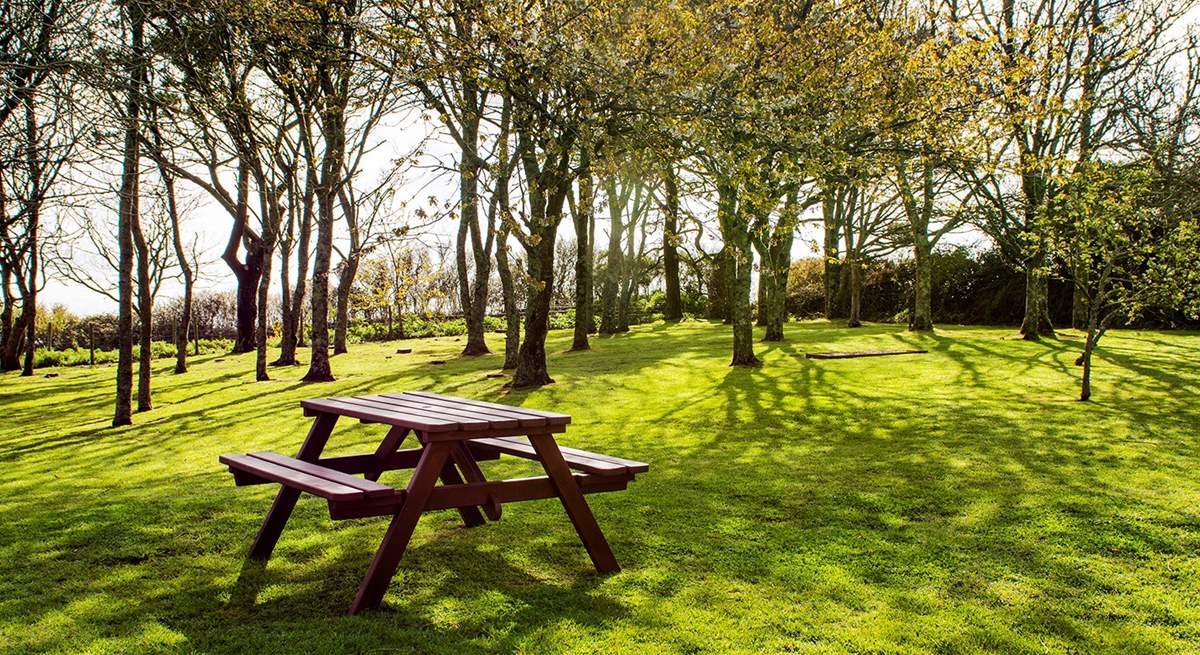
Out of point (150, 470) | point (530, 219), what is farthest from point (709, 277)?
point (150, 470)

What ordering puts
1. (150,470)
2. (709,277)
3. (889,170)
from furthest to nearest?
(709,277), (889,170), (150,470)

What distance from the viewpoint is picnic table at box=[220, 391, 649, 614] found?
4137 mm

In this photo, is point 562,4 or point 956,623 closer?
point 956,623

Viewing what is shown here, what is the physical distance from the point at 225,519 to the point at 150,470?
14.8 feet

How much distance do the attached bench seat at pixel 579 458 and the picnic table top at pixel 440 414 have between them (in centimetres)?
39

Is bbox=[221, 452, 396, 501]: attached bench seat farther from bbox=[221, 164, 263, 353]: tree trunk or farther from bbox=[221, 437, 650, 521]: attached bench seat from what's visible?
bbox=[221, 164, 263, 353]: tree trunk

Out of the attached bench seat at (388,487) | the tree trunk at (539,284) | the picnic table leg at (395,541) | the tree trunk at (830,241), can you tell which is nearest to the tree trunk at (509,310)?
the tree trunk at (539,284)

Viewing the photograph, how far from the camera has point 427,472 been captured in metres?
4.18

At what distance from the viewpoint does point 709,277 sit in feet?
118

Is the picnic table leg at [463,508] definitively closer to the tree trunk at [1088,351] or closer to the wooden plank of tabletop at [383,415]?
the wooden plank of tabletop at [383,415]

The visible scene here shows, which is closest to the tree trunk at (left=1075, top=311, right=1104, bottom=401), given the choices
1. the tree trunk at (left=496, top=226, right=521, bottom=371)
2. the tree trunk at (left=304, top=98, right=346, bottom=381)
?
the tree trunk at (left=496, top=226, right=521, bottom=371)

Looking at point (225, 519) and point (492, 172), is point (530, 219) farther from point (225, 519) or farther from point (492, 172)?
point (225, 519)

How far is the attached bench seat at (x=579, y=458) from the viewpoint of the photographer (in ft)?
15.9

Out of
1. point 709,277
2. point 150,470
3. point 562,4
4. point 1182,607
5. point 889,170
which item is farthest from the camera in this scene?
point 709,277
